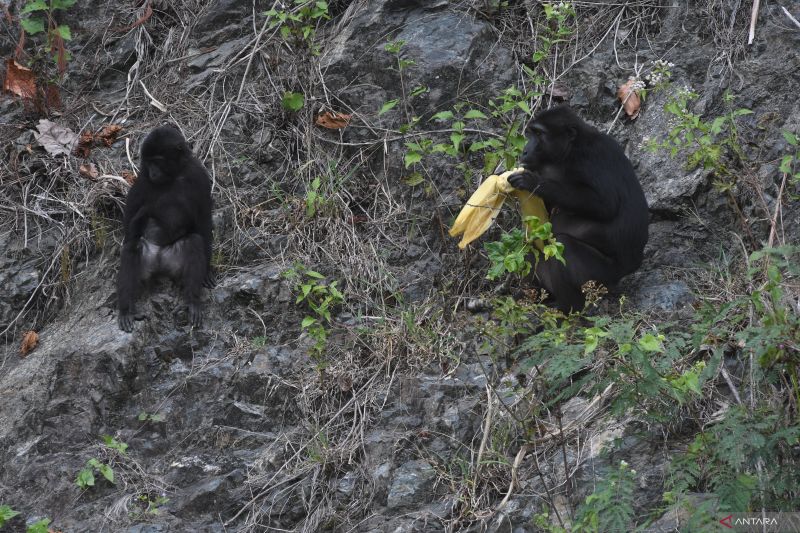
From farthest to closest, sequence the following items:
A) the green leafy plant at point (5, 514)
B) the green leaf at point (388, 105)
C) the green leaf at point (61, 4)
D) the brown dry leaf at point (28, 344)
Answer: the green leaf at point (61, 4) < the green leaf at point (388, 105) < the brown dry leaf at point (28, 344) < the green leafy plant at point (5, 514)

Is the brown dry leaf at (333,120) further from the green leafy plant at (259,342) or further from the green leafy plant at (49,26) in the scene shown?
the green leafy plant at (49,26)

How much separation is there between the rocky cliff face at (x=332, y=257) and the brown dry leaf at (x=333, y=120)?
7 cm

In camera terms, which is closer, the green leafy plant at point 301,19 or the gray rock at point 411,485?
the gray rock at point 411,485

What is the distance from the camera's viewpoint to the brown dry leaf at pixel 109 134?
9125mm

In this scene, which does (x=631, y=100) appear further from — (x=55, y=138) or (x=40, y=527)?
(x=40, y=527)

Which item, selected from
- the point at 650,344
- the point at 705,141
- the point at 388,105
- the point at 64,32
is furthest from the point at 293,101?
the point at 650,344

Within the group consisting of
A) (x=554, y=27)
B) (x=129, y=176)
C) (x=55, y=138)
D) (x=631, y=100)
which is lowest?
(x=129, y=176)

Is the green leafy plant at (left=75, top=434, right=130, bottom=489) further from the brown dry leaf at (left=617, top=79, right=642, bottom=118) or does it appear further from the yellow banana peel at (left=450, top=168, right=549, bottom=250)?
the brown dry leaf at (left=617, top=79, right=642, bottom=118)

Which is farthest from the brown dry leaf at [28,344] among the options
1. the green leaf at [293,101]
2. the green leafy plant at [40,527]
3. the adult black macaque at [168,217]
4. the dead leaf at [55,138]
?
the green leaf at [293,101]

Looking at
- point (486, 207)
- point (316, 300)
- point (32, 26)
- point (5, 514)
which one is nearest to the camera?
point (5, 514)

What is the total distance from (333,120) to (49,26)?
9.80 feet

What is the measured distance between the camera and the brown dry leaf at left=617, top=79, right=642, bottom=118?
28.2 feet

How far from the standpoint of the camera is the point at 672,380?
5.34 meters

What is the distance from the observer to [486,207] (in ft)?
24.9
